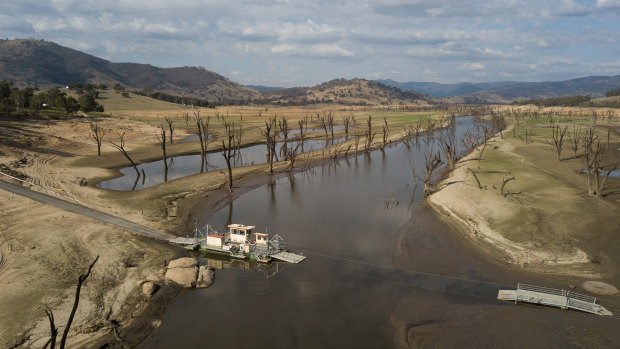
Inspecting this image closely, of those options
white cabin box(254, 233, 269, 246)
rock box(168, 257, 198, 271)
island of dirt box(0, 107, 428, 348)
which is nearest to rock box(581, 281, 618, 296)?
white cabin box(254, 233, 269, 246)

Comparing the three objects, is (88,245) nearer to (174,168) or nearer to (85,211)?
→ (85,211)

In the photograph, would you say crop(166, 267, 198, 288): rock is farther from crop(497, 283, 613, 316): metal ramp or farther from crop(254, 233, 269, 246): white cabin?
crop(497, 283, 613, 316): metal ramp

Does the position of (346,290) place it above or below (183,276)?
below

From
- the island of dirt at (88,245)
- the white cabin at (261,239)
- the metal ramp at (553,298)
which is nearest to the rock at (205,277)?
the island of dirt at (88,245)

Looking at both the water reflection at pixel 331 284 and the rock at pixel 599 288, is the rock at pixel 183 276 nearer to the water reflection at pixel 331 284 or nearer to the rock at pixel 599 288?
the water reflection at pixel 331 284

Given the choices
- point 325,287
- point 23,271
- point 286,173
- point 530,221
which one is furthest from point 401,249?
point 286,173

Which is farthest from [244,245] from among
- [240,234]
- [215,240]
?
[215,240]
